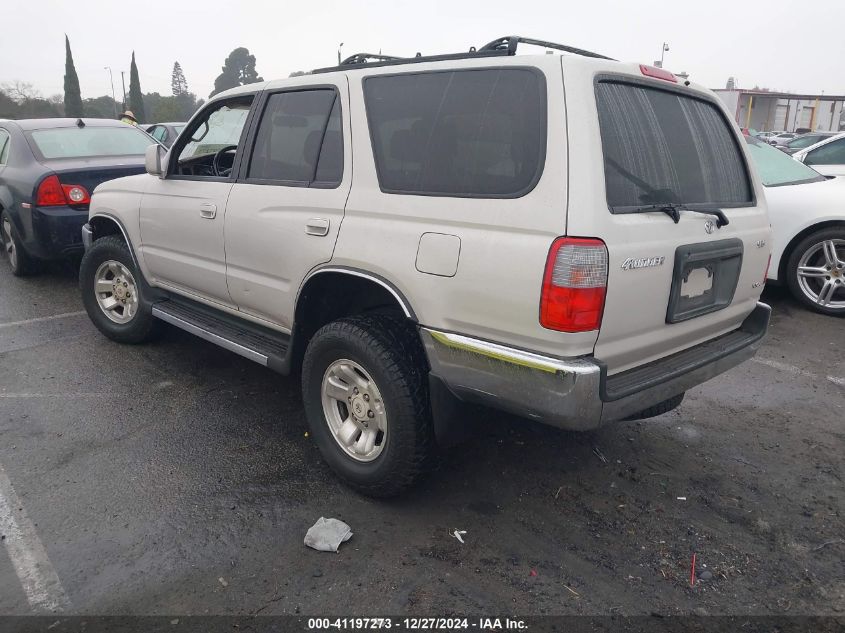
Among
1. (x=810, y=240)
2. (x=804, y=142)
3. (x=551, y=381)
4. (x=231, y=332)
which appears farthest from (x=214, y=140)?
(x=804, y=142)

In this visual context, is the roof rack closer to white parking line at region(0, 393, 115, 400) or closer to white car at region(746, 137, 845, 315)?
white parking line at region(0, 393, 115, 400)

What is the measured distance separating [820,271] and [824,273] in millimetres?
37

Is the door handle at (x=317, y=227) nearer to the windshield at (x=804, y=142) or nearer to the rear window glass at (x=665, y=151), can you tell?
the rear window glass at (x=665, y=151)

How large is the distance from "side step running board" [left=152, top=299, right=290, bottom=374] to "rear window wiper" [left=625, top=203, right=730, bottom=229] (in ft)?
6.11

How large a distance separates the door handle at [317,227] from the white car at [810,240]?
15.2ft

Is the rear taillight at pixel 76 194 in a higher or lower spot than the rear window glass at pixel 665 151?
lower

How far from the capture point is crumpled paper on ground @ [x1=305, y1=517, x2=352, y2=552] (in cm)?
267

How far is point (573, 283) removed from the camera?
226 centimetres

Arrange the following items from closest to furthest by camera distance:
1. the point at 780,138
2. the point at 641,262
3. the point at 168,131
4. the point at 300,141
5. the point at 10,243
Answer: the point at 641,262
the point at 300,141
the point at 10,243
the point at 168,131
the point at 780,138

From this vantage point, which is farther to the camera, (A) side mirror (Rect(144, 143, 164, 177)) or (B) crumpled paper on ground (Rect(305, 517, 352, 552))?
(A) side mirror (Rect(144, 143, 164, 177))

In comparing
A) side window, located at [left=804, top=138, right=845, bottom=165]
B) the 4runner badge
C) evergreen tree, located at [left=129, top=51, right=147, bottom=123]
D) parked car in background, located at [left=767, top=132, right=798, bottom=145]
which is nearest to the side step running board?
the 4runner badge

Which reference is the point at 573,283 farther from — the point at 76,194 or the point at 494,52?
the point at 76,194

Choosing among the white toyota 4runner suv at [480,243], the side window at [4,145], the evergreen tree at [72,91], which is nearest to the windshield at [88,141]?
the side window at [4,145]

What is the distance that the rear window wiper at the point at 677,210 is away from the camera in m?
2.50
